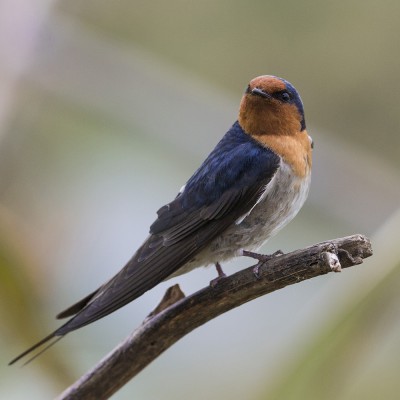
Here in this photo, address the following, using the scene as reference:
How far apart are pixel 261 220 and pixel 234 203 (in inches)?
3.9

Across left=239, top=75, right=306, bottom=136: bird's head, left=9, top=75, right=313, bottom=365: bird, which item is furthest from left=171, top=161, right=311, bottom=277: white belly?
left=239, top=75, right=306, bottom=136: bird's head

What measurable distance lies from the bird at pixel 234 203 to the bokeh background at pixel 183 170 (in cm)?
23

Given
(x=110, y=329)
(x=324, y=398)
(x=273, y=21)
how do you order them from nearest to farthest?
(x=324, y=398) < (x=110, y=329) < (x=273, y=21)

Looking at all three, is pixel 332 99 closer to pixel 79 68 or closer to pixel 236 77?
pixel 236 77

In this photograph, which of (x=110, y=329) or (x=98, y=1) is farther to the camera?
(x=98, y=1)

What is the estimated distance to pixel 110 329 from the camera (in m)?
2.12

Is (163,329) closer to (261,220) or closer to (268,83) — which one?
(261,220)

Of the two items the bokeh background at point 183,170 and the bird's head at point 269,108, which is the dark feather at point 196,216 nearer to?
the bird's head at point 269,108

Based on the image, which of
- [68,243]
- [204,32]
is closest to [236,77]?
[204,32]

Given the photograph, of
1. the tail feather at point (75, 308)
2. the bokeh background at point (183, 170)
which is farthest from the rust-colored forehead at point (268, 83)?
the tail feather at point (75, 308)

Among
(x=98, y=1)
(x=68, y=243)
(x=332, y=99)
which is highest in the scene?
(x=98, y=1)

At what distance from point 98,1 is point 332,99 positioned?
1082 millimetres

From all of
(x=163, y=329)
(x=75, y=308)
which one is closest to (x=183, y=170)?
(x=75, y=308)

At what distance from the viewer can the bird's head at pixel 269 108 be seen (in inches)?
76.4
